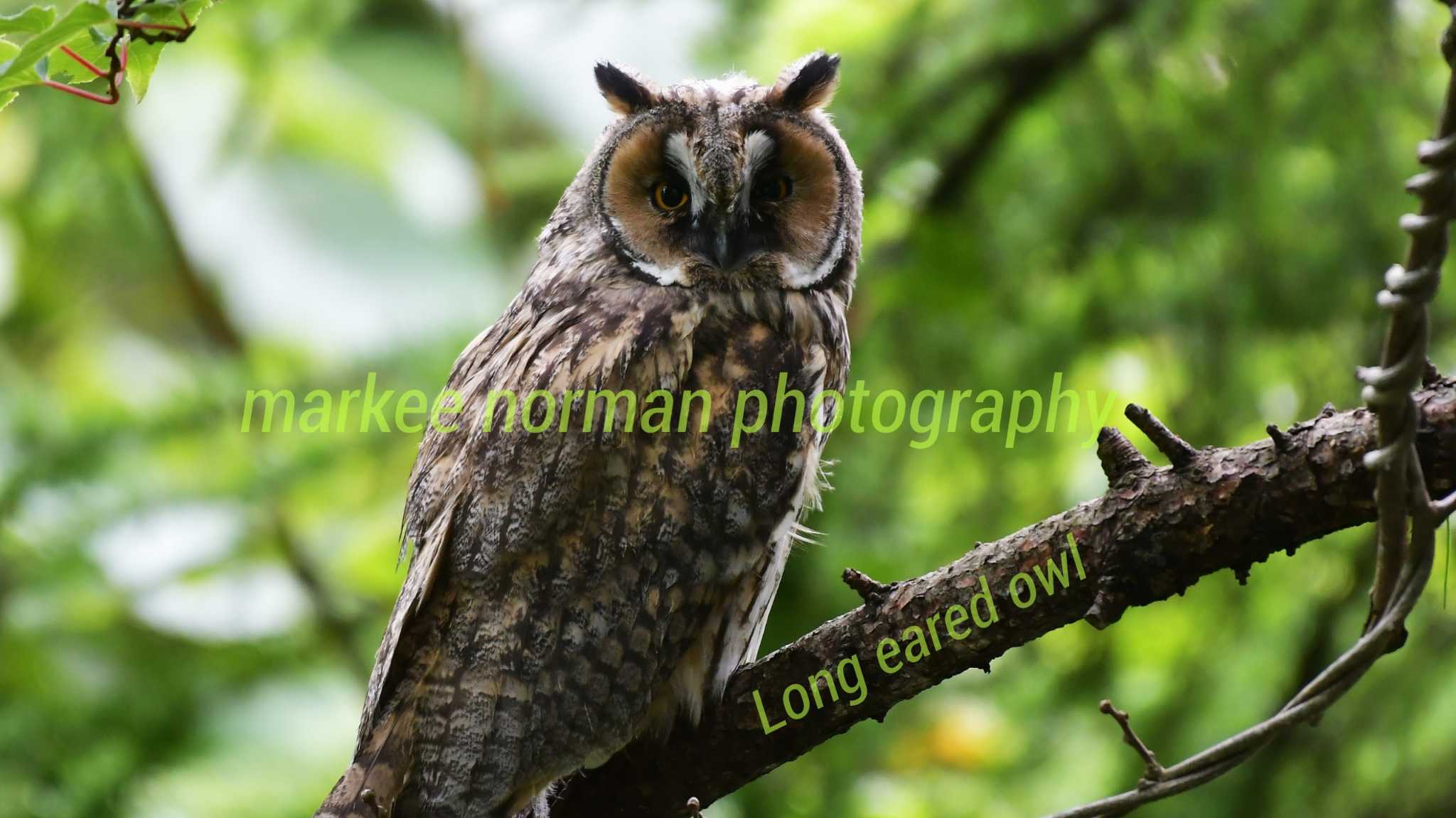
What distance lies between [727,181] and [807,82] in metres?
0.31

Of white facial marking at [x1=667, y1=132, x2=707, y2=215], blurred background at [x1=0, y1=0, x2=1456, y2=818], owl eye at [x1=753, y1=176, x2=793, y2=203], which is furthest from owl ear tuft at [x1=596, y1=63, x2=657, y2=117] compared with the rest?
blurred background at [x1=0, y1=0, x2=1456, y2=818]

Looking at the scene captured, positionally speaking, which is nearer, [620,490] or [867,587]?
[867,587]

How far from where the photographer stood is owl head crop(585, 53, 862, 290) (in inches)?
80.9

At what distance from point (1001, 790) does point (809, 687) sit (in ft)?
6.69

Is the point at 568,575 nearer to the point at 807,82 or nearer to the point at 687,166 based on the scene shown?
the point at 687,166

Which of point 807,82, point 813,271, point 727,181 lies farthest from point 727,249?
point 807,82

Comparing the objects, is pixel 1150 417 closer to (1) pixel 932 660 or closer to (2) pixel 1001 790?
(1) pixel 932 660

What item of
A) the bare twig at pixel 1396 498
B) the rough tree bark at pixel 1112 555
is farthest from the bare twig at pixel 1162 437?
the bare twig at pixel 1396 498

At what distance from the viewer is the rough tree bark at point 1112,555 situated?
143 cm

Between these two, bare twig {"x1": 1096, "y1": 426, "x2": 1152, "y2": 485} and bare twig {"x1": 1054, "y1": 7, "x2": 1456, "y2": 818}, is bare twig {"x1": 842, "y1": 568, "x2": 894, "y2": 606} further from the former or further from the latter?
bare twig {"x1": 1054, "y1": 7, "x2": 1456, "y2": 818}

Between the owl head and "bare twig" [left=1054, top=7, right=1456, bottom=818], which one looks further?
the owl head

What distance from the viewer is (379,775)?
69.9 inches

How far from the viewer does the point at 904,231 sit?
310 cm

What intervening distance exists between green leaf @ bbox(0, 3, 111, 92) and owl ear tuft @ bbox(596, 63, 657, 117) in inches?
44.2
